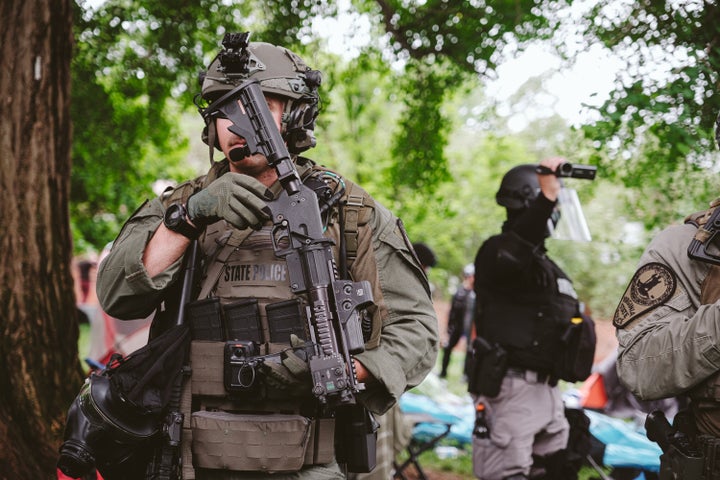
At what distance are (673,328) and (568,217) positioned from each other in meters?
2.05

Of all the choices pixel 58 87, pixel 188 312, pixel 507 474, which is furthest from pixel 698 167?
pixel 58 87

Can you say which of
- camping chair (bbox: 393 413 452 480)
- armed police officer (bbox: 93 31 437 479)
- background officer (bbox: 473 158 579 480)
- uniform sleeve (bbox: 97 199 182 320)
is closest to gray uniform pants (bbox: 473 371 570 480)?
background officer (bbox: 473 158 579 480)

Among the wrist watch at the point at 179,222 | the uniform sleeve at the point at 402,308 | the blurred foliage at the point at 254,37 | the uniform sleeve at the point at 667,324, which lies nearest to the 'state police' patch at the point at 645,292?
the uniform sleeve at the point at 667,324

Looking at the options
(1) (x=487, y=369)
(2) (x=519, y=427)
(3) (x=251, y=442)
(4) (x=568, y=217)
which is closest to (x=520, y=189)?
(4) (x=568, y=217)

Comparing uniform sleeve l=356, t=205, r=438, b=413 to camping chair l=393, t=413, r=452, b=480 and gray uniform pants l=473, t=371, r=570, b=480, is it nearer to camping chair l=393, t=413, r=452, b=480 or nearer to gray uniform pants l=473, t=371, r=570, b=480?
gray uniform pants l=473, t=371, r=570, b=480

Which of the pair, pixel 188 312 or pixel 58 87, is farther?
pixel 58 87

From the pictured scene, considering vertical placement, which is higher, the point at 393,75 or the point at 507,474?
the point at 393,75

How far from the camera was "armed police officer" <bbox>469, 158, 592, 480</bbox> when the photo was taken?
13.0 feet

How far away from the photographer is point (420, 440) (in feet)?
21.8

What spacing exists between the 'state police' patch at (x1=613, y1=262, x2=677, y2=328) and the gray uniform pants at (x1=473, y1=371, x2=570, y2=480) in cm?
175

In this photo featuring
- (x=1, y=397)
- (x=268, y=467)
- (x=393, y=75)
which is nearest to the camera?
(x=268, y=467)

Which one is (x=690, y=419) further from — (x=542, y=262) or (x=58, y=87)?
(x=58, y=87)

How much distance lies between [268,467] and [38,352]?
2037mm

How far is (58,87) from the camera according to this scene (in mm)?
3756
